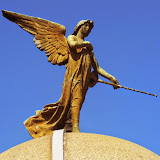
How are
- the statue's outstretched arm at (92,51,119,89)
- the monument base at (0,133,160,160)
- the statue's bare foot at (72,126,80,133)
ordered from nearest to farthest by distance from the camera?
the monument base at (0,133,160,160) < the statue's bare foot at (72,126,80,133) < the statue's outstretched arm at (92,51,119,89)

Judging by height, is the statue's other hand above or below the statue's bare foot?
above

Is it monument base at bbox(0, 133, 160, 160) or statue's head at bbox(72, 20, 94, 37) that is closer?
monument base at bbox(0, 133, 160, 160)

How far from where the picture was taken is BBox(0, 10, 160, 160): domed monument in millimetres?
6352

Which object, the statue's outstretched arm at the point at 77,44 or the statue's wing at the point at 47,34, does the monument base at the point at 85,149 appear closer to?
the statue's outstretched arm at the point at 77,44

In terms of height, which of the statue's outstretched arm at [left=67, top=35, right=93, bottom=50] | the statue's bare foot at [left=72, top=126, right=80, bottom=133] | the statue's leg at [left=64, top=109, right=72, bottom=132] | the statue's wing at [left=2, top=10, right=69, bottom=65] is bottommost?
the statue's bare foot at [left=72, top=126, right=80, bottom=133]

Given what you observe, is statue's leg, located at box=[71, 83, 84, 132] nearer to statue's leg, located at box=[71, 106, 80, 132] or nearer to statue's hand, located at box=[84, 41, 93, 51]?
statue's leg, located at box=[71, 106, 80, 132]

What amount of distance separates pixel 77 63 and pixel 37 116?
1.38m

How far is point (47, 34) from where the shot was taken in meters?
9.14

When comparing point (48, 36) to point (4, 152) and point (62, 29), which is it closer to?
point (62, 29)

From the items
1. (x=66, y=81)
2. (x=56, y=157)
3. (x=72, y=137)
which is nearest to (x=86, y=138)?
(x=72, y=137)

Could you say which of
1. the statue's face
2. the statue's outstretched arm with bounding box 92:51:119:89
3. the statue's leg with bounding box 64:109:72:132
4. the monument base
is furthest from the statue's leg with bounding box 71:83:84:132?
the monument base

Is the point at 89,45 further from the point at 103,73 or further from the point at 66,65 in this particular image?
the point at 103,73

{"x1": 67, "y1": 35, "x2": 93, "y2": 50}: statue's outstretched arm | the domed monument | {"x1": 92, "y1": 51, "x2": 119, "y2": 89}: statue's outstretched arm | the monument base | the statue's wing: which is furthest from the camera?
{"x1": 92, "y1": 51, "x2": 119, "y2": 89}: statue's outstretched arm

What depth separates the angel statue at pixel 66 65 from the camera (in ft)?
27.6
